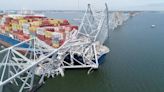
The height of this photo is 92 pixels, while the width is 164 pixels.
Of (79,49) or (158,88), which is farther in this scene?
(79,49)

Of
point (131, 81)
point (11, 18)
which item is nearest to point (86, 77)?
point (131, 81)

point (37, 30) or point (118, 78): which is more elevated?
point (37, 30)

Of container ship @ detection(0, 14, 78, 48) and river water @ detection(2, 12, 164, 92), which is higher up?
container ship @ detection(0, 14, 78, 48)

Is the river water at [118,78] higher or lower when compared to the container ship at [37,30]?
lower

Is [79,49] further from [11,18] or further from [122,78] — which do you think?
[11,18]

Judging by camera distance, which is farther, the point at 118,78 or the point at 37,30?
the point at 37,30

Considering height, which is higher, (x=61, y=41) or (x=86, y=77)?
(x=61, y=41)

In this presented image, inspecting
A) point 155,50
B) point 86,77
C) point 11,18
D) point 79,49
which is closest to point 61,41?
point 79,49

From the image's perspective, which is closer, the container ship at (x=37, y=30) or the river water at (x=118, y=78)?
the river water at (x=118, y=78)

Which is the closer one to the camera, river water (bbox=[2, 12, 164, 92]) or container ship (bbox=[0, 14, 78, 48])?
river water (bbox=[2, 12, 164, 92])

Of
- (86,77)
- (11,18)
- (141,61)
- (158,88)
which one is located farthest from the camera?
(11,18)

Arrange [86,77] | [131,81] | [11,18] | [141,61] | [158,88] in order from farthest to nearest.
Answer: [11,18]
[141,61]
[86,77]
[131,81]
[158,88]
